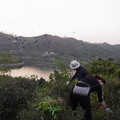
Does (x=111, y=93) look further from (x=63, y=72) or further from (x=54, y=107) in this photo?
(x=63, y=72)

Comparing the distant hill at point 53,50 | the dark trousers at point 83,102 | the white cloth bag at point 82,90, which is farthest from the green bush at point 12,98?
the distant hill at point 53,50

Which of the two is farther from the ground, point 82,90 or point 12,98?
point 82,90

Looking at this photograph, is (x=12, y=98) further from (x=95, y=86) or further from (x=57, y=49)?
(x=57, y=49)

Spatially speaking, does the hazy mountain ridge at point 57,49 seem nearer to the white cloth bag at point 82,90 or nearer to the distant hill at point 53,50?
the distant hill at point 53,50

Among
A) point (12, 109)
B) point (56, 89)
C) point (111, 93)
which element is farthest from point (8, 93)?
point (111, 93)

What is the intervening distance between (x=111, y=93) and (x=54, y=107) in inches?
105

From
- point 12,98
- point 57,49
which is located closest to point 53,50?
point 57,49

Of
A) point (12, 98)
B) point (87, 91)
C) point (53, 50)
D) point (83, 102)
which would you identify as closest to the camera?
point (87, 91)

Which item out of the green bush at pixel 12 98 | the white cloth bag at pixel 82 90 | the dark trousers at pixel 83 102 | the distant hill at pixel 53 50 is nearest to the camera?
the white cloth bag at pixel 82 90

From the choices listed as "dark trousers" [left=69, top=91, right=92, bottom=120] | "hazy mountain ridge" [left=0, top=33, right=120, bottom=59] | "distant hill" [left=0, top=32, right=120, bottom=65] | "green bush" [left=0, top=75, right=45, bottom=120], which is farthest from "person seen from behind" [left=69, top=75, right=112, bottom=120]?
"hazy mountain ridge" [left=0, top=33, right=120, bottom=59]

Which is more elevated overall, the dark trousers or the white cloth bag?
the white cloth bag

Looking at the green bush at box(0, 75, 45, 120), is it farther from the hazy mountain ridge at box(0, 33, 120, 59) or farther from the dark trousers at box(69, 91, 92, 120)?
the hazy mountain ridge at box(0, 33, 120, 59)

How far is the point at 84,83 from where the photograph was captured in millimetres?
4043

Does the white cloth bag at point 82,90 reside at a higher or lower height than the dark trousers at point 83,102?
higher
